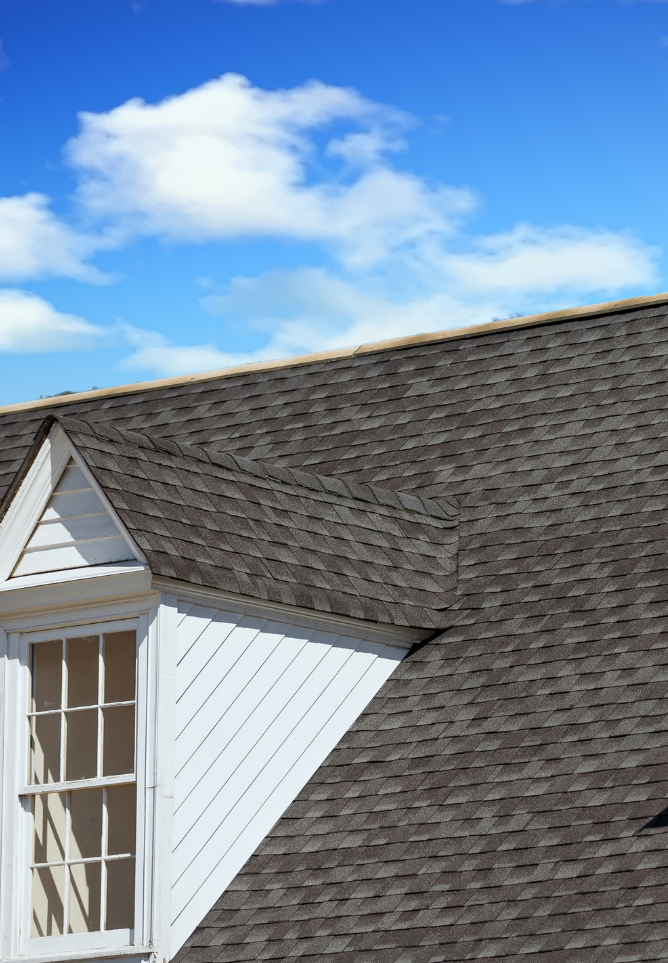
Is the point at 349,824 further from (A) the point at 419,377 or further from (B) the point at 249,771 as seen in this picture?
(A) the point at 419,377

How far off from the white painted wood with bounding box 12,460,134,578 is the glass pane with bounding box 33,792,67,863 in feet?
4.56

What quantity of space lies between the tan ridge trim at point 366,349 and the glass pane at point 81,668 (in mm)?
3649

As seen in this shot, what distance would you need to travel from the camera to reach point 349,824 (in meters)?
7.38

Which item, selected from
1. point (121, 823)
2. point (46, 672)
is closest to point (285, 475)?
point (46, 672)

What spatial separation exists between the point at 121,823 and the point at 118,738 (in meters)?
0.64

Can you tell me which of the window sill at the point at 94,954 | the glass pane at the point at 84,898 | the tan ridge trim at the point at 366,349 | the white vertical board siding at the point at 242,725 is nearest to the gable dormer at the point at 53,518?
the white vertical board siding at the point at 242,725

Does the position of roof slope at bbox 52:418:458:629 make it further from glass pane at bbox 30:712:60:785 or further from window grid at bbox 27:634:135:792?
glass pane at bbox 30:712:60:785

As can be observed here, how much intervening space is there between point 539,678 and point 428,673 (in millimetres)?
760

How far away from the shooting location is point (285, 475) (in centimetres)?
884

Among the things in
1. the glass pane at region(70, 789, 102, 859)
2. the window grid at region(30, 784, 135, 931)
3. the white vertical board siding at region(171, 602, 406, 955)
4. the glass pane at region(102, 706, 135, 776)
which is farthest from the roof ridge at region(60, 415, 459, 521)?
the glass pane at region(70, 789, 102, 859)

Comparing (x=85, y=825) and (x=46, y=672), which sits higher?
(x=46, y=672)

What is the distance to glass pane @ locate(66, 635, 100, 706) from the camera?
8539 millimetres

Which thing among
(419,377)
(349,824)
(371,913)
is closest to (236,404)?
(419,377)

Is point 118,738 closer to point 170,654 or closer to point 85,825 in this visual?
point 85,825
